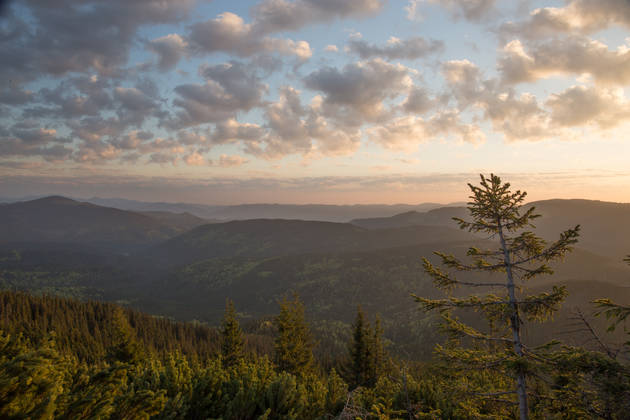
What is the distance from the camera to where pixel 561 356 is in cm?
784

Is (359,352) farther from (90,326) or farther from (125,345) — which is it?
(90,326)

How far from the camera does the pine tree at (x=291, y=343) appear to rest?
111 ft

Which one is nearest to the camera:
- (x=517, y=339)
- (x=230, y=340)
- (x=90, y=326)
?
(x=517, y=339)

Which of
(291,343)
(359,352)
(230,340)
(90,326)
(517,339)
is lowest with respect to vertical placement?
(90,326)

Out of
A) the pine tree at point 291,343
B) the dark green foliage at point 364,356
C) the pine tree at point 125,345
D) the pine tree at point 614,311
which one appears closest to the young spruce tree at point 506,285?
the pine tree at point 614,311

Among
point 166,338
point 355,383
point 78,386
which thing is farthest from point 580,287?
point 78,386

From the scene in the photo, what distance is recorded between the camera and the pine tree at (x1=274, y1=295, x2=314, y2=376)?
33.9 meters

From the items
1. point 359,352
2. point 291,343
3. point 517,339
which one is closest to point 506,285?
point 517,339

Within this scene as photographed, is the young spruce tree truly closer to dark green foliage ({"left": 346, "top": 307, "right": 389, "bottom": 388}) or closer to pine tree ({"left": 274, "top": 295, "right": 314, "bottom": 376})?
pine tree ({"left": 274, "top": 295, "right": 314, "bottom": 376})

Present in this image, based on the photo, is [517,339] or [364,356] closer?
[517,339]

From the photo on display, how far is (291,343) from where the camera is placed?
34344 mm

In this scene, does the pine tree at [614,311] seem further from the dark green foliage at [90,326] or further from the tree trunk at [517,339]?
the dark green foliage at [90,326]

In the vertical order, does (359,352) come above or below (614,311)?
below

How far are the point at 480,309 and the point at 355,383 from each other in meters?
32.9
